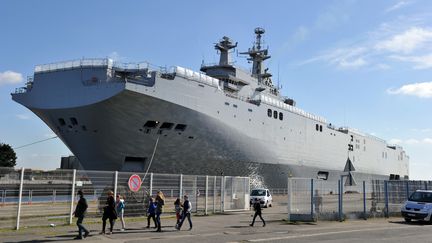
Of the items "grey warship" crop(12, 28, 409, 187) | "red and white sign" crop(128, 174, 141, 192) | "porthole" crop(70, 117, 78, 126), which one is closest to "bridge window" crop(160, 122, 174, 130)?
"grey warship" crop(12, 28, 409, 187)

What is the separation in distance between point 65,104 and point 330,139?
3817cm

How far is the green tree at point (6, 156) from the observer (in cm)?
7350

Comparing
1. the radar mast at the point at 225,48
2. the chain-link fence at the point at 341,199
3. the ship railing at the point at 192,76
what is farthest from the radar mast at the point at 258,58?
the chain-link fence at the point at 341,199

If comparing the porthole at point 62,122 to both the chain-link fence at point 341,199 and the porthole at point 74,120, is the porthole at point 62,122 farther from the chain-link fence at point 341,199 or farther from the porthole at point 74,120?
the chain-link fence at point 341,199

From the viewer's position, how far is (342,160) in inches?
2426

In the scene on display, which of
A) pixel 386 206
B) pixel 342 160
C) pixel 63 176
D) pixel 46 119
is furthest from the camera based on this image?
pixel 342 160

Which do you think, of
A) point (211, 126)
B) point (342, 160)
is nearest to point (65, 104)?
point (211, 126)

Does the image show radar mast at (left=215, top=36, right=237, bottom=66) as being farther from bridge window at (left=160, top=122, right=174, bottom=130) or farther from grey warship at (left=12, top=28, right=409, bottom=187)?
bridge window at (left=160, top=122, right=174, bottom=130)

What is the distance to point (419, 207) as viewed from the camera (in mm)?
20891

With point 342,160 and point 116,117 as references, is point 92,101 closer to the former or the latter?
point 116,117

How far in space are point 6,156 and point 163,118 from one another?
176 ft

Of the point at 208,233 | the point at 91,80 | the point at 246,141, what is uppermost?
the point at 91,80

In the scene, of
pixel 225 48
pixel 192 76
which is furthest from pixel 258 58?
pixel 192 76

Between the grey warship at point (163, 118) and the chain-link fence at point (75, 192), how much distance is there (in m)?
10.4
